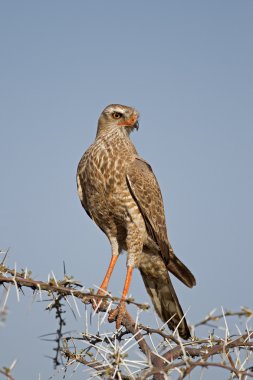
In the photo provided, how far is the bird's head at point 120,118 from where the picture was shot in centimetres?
689

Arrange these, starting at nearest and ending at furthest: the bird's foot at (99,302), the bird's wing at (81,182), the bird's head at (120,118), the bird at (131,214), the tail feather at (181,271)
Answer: the bird's foot at (99,302)
the tail feather at (181,271)
the bird at (131,214)
the bird's wing at (81,182)
the bird's head at (120,118)

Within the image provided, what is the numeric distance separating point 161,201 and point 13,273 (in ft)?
12.1

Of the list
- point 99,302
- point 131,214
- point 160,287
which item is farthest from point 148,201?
point 99,302

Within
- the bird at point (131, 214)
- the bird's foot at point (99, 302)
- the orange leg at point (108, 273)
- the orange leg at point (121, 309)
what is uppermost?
the bird at point (131, 214)

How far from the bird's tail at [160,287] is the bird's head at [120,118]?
172cm

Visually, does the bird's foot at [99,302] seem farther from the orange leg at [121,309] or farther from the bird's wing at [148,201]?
the bird's wing at [148,201]

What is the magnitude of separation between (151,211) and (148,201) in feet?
0.40

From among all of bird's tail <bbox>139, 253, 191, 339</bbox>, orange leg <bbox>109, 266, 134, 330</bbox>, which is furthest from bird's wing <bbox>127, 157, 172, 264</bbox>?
orange leg <bbox>109, 266, 134, 330</bbox>

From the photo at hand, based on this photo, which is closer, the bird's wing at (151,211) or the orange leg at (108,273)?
the bird's wing at (151,211)

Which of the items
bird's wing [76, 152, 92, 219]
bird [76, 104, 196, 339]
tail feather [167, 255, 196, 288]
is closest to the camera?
tail feather [167, 255, 196, 288]

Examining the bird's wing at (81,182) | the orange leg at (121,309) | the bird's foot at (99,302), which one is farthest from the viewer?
the bird's wing at (81,182)

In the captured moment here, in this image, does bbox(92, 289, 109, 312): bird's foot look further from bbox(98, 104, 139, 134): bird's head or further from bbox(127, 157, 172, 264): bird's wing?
bbox(98, 104, 139, 134): bird's head

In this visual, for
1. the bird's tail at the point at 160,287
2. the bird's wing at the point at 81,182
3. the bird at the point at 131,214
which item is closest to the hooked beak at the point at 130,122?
the bird at the point at 131,214

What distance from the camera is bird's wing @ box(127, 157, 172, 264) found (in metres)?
6.03
